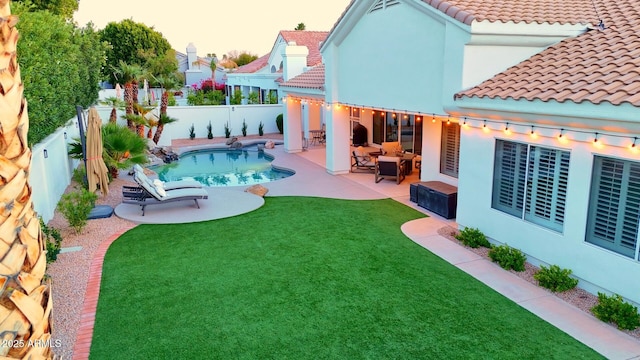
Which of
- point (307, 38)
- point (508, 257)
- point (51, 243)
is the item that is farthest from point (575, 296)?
point (307, 38)

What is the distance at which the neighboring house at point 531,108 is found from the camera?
8375 millimetres

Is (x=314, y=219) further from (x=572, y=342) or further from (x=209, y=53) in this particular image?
(x=209, y=53)

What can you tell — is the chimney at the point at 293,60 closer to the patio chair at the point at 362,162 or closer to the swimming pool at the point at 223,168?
the swimming pool at the point at 223,168

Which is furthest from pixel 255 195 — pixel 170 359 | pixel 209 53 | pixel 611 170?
pixel 209 53

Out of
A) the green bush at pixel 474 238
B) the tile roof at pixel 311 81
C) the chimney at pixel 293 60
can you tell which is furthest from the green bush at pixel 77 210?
the chimney at pixel 293 60

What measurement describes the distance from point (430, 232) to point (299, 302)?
544 cm

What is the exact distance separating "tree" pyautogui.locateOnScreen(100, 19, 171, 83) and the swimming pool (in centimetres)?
4363

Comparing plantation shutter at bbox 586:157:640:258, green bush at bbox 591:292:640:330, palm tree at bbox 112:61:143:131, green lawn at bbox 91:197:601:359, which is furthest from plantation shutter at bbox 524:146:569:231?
palm tree at bbox 112:61:143:131

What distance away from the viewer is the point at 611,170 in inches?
332

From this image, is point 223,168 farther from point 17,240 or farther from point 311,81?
point 17,240

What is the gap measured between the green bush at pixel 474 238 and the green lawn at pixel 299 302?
1.20m

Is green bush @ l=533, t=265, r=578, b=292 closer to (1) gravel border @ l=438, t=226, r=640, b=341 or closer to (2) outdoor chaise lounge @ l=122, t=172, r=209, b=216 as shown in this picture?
(1) gravel border @ l=438, t=226, r=640, b=341

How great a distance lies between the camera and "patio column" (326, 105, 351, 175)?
19891 millimetres

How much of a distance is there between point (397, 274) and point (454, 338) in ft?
8.51
